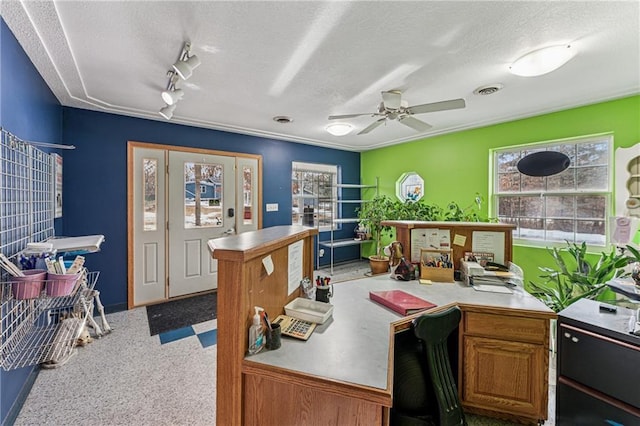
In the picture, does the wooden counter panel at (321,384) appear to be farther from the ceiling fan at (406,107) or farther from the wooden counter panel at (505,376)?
the ceiling fan at (406,107)

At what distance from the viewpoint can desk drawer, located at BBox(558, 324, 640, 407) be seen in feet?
4.29

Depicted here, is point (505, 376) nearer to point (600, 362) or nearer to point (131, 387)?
point (600, 362)

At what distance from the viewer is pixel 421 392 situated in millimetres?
1441

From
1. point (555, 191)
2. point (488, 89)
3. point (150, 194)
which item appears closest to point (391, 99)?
point (488, 89)

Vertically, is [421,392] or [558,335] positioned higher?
[558,335]

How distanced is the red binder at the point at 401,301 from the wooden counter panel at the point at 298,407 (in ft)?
2.19

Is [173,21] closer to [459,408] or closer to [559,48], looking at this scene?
[559,48]

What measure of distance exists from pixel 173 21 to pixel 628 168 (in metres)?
4.34

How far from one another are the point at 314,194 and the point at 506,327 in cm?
410

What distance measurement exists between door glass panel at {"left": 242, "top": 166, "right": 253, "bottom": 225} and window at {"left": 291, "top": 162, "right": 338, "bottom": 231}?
890 mm

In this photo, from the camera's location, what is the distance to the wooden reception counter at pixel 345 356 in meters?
0.95

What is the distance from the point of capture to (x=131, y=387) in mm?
1975

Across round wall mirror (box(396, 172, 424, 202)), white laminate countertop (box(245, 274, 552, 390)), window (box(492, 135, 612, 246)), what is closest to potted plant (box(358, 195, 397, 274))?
round wall mirror (box(396, 172, 424, 202))

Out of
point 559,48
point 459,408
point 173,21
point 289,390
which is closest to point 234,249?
point 289,390
